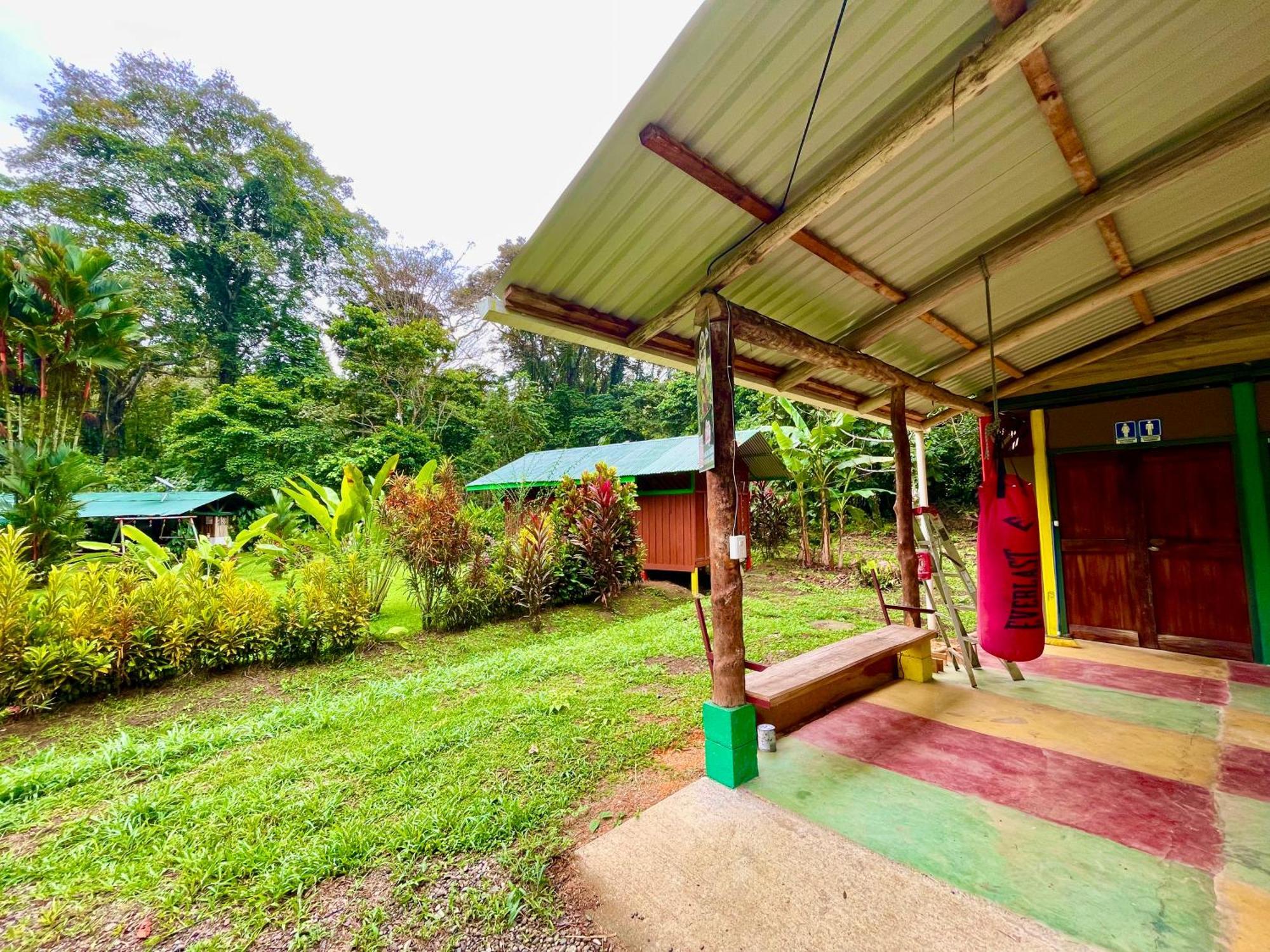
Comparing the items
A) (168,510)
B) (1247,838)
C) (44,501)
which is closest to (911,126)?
(1247,838)

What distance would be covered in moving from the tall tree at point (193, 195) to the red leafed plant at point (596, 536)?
2036cm

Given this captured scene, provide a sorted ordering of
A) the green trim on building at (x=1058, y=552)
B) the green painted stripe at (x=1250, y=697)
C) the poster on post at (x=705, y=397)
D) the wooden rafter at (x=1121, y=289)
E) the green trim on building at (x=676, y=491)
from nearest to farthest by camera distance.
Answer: the poster on post at (x=705, y=397) → the wooden rafter at (x=1121, y=289) → the green painted stripe at (x=1250, y=697) → the green trim on building at (x=1058, y=552) → the green trim on building at (x=676, y=491)

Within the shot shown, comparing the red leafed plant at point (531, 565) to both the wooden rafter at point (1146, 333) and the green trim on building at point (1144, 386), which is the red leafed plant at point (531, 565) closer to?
the wooden rafter at point (1146, 333)

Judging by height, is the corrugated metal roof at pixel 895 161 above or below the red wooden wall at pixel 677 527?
above

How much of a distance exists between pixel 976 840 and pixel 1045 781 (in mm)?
807

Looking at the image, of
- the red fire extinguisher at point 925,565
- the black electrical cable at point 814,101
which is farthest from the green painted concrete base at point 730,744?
the black electrical cable at point 814,101

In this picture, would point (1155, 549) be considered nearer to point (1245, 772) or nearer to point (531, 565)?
point (1245, 772)

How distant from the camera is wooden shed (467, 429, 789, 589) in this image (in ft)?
27.2

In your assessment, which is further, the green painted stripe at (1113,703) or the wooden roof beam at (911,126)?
the green painted stripe at (1113,703)

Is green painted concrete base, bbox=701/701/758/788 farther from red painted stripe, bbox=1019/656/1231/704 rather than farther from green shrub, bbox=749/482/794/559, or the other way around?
green shrub, bbox=749/482/794/559

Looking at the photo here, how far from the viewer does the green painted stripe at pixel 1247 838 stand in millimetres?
1772

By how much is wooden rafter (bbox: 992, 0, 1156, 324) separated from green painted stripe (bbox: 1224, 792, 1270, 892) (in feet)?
9.92

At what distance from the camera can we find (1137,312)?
160 inches

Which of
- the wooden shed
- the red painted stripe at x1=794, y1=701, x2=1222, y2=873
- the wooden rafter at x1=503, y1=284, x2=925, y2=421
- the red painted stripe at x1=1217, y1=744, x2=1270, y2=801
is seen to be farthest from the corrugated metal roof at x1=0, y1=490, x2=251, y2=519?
the red painted stripe at x1=1217, y1=744, x2=1270, y2=801
